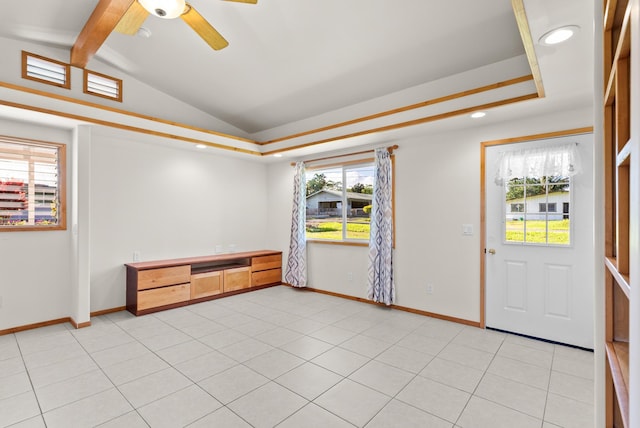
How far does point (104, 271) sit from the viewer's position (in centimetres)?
418

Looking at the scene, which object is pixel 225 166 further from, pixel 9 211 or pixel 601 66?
pixel 601 66

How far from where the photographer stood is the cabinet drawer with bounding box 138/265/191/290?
162 inches

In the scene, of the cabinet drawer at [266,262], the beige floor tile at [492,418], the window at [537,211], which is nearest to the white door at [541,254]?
the window at [537,211]

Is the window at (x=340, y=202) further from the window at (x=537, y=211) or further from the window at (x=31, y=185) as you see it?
the window at (x=31, y=185)

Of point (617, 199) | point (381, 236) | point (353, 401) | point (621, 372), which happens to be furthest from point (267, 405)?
point (381, 236)

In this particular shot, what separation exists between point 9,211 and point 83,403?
8.61 ft

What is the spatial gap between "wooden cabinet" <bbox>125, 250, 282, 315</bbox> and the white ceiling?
8.40ft

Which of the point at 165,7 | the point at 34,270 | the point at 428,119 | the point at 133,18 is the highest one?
the point at 133,18

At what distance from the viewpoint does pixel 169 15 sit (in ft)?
7.55

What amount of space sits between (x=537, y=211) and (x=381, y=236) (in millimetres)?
1846

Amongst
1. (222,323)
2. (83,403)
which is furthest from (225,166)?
(83,403)

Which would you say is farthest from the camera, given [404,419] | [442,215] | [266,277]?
[266,277]

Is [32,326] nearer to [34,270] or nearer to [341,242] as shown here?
[34,270]

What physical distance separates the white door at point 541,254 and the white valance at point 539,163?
0.06 metres
